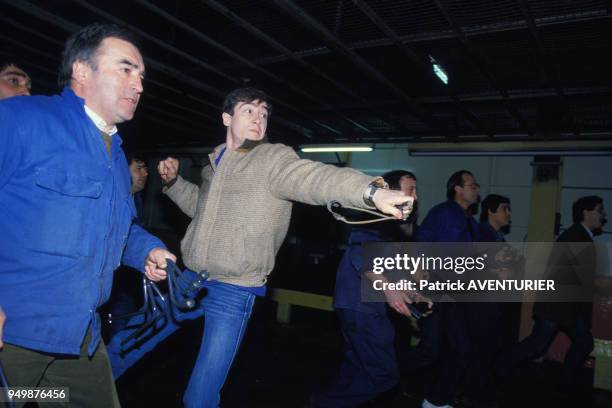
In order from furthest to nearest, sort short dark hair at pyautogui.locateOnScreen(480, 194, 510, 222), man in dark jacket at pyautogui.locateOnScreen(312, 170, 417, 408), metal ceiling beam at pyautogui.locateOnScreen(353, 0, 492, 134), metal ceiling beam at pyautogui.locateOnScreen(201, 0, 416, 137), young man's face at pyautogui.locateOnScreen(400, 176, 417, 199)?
short dark hair at pyautogui.locateOnScreen(480, 194, 510, 222), metal ceiling beam at pyautogui.locateOnScreen(201, 0, 416, 137), metal ceiling beam at pyautogui.locateOnScreen(353, 0, 492, 134), young man's face at pyautogui.locateOnScreen(400, 176, 417, 199), man in dark jacket at pyautogui.locateOnScreen(312, 170, 417, 408)

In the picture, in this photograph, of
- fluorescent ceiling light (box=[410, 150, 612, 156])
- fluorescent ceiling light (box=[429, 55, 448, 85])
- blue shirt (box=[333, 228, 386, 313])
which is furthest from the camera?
fluorescent ceiling light (box=[410, 150, 612, 156])

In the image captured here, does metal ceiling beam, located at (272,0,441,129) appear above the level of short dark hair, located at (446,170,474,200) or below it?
above

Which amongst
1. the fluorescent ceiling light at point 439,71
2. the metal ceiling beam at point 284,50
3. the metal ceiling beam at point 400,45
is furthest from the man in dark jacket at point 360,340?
the fluorescent ceiling light at point 439,71

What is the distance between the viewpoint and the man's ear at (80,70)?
6.31ft

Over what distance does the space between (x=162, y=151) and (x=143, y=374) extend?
9114 millimetres

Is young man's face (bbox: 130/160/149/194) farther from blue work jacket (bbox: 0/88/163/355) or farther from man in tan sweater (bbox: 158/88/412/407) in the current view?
blue work jacket (bbox: 0/88/163/355)

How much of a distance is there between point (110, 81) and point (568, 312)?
525 centimetres

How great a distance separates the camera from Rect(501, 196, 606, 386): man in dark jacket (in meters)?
4.85

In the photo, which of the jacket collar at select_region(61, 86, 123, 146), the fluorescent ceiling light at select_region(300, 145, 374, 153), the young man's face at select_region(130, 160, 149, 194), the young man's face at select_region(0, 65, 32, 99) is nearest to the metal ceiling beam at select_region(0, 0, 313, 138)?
the fluorescent ceiling light at select_region(300, 145, 374, 153)

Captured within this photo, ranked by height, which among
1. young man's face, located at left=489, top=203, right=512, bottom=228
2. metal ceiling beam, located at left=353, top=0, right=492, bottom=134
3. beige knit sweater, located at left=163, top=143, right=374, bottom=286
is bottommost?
beige knit sweater, located at left=163, top=143, right=374, bottom=286

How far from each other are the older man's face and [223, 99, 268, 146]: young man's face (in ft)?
2.88

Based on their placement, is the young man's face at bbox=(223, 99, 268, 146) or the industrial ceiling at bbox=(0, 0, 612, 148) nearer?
the young man's face at bbox=(223, 99, 268, 146)

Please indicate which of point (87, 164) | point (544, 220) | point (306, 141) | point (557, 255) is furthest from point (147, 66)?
point (544, 220)

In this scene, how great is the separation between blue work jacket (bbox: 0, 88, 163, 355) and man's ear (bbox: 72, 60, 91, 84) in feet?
0.54
